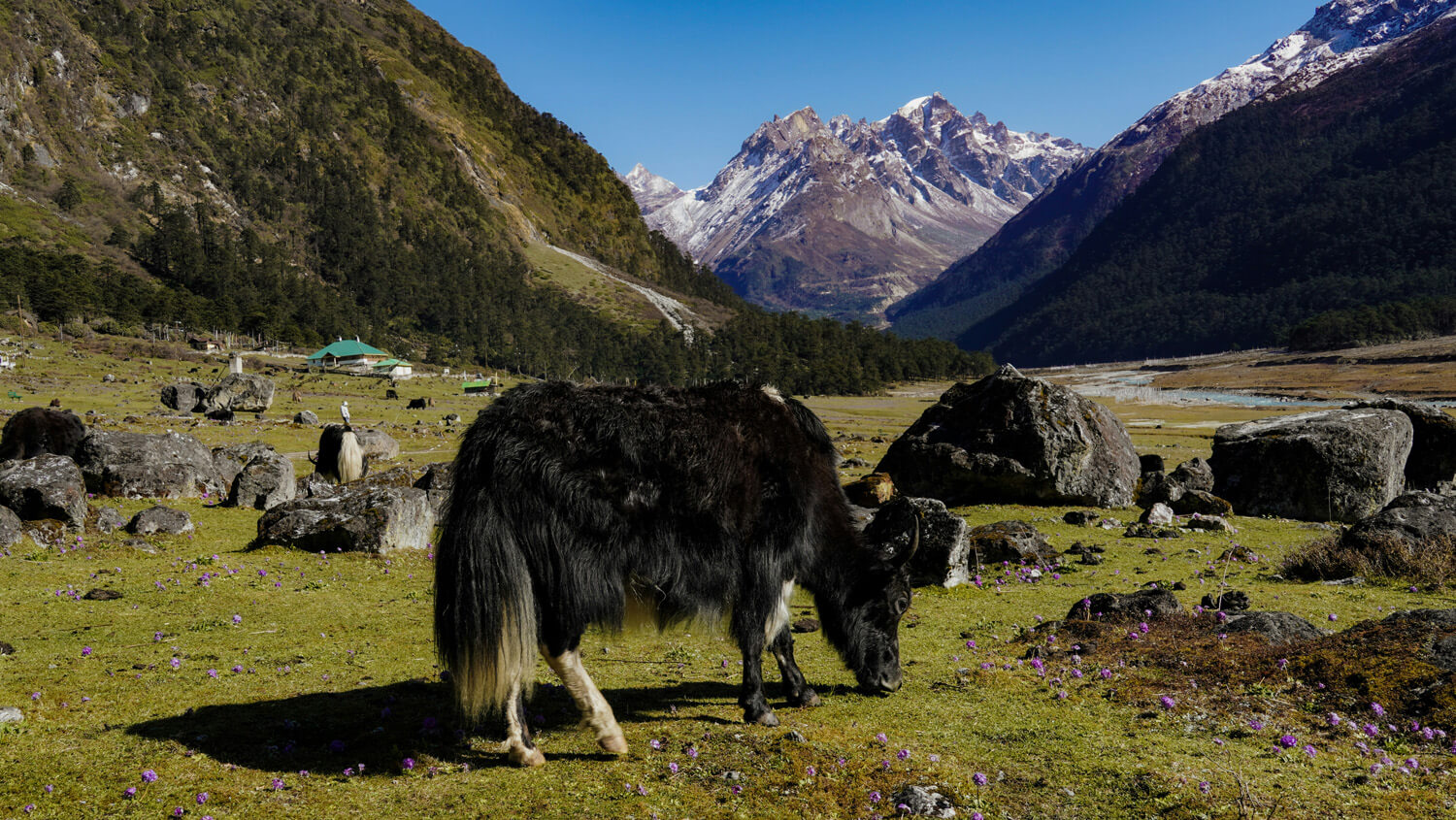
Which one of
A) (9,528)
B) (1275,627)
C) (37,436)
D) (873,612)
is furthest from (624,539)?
(37,436)

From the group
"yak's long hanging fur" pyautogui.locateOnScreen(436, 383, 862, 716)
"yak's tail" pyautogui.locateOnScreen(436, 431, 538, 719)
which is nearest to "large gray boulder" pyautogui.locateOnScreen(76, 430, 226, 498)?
"yak's long hanging fur" pyautogui.locateOnScreen(436, 383, 862, 716)

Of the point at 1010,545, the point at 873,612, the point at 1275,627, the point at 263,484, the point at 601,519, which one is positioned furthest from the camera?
the point at 263,484

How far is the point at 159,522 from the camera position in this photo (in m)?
17.5

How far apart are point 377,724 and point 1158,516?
17.4 meters

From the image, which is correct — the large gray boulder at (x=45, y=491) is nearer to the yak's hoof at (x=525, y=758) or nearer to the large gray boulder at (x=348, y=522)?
the large gray boulder at (x=348, y=522)

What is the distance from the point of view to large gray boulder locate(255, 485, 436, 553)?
16.5 meters

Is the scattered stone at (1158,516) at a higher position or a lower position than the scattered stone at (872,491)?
lower

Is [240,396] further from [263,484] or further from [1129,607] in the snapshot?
[1129,607]

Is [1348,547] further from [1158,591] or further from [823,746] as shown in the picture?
[823,746]

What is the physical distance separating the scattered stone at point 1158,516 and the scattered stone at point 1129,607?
856 cm

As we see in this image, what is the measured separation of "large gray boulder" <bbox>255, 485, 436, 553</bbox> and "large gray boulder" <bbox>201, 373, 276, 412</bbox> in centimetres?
4041

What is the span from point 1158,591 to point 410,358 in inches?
5778

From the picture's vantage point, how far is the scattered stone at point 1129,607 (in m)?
10.3

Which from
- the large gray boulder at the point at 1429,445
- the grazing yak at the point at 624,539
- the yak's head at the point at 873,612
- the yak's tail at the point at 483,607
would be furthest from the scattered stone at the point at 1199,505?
the yak's tail at the point at 483,607
